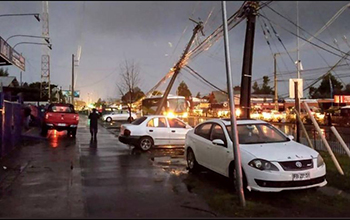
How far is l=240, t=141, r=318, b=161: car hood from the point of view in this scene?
7457mm

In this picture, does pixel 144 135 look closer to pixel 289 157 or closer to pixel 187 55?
pixel 289 157

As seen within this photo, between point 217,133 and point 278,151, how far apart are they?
6.04ft

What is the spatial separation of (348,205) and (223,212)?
7.71 ft

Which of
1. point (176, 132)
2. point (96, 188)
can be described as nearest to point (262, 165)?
point (96, 188)

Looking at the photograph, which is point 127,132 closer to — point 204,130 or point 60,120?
→ point 204,130

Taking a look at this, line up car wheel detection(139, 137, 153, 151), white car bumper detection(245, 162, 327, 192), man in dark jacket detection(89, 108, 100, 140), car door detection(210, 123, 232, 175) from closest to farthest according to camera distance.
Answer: white car bumper detection(245, 162, 327, 192) < car door detection(210, 123, 232, 175) < car wheel detection(139, 137, 153, 151) < man in dark jacket detection(89, 108, 100, 140)

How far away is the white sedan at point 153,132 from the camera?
1555 centimetres

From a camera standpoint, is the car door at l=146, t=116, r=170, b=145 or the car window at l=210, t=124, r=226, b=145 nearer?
the car window at l=210, t=124, r=226, b=145

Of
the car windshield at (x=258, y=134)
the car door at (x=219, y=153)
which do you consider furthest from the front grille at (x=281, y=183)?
the car windshield at (x=258, y=134)

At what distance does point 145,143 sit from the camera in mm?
15609

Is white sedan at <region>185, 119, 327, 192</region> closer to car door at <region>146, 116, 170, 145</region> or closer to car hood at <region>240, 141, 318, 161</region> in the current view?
car hood at <region>240, 141, 318, 161</region>

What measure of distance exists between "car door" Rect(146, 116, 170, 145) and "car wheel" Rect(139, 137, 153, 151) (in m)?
0.18

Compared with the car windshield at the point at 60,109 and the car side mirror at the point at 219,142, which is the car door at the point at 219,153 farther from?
the car windshield at the point at 60,109

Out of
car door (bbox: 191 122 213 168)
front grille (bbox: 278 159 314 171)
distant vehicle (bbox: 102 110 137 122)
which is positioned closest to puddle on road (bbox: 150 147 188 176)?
car door (bbox: 191 122 213 168)
